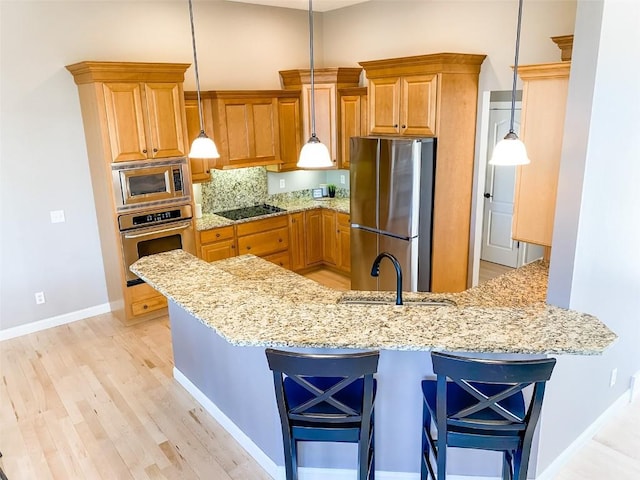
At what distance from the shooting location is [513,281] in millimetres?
3135

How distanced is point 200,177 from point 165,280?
2571 millimetres

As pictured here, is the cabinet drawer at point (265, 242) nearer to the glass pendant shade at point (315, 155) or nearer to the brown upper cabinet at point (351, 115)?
the brown upper cabinet at point (351, 115)

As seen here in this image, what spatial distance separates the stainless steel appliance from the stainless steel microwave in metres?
0.10

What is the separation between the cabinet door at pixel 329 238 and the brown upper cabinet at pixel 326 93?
673 millimetres

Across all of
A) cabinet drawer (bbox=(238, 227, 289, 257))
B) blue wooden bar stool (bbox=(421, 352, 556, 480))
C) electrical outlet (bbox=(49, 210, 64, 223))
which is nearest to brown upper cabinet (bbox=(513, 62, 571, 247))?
blue wooden bar stool (bbox=(421, 352, 556, 480))

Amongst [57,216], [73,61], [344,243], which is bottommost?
[344,243]

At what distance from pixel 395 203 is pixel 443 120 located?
88 centimetres

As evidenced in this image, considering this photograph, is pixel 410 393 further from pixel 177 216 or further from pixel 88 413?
pixel 177 216

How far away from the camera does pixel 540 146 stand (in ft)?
9.00

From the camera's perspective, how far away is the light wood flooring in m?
2.87

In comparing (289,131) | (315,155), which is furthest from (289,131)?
(315,155)

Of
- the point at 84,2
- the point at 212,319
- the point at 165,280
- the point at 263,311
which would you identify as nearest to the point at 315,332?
the point at 263,311

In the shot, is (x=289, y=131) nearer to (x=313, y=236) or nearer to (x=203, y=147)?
(x=313, y=236)

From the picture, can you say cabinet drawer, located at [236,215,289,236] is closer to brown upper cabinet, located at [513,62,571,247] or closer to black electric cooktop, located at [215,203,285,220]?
black electric cooktop, located at [215,203,285,220]
